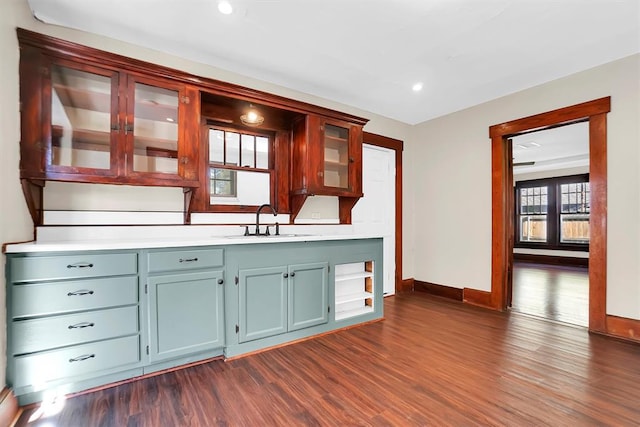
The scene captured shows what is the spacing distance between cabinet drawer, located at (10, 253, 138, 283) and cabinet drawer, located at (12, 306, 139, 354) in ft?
0.82

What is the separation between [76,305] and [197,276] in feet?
2.35

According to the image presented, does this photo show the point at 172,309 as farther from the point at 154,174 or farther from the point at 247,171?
the point at 247,171

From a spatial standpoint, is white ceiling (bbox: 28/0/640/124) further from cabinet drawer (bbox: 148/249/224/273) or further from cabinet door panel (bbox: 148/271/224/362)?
cabinet door panel (bbox: 148/271/224/362)

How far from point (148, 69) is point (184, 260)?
1497mm

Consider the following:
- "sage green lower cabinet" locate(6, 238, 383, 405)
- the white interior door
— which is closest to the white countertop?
"sage green lower cabinet" locate(6, 238, 383, 405)

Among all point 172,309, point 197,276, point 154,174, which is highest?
point 154,174

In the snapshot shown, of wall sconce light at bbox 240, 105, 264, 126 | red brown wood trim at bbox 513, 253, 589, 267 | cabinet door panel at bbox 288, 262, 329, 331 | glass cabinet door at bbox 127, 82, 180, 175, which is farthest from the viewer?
red brown wood trim at bbox 513, 253, 589, 267

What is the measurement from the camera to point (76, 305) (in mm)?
1815

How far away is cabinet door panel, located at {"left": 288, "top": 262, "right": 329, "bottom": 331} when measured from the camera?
8.59 ft

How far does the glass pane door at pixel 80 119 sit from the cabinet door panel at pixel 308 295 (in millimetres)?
1740

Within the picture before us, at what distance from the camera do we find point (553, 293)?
4.43 metres

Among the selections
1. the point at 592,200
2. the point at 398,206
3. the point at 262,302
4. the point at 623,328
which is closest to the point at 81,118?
the point at 262,302

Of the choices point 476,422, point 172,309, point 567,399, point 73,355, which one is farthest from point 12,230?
point 567,399

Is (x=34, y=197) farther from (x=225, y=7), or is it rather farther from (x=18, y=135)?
(x=225, y=7)
